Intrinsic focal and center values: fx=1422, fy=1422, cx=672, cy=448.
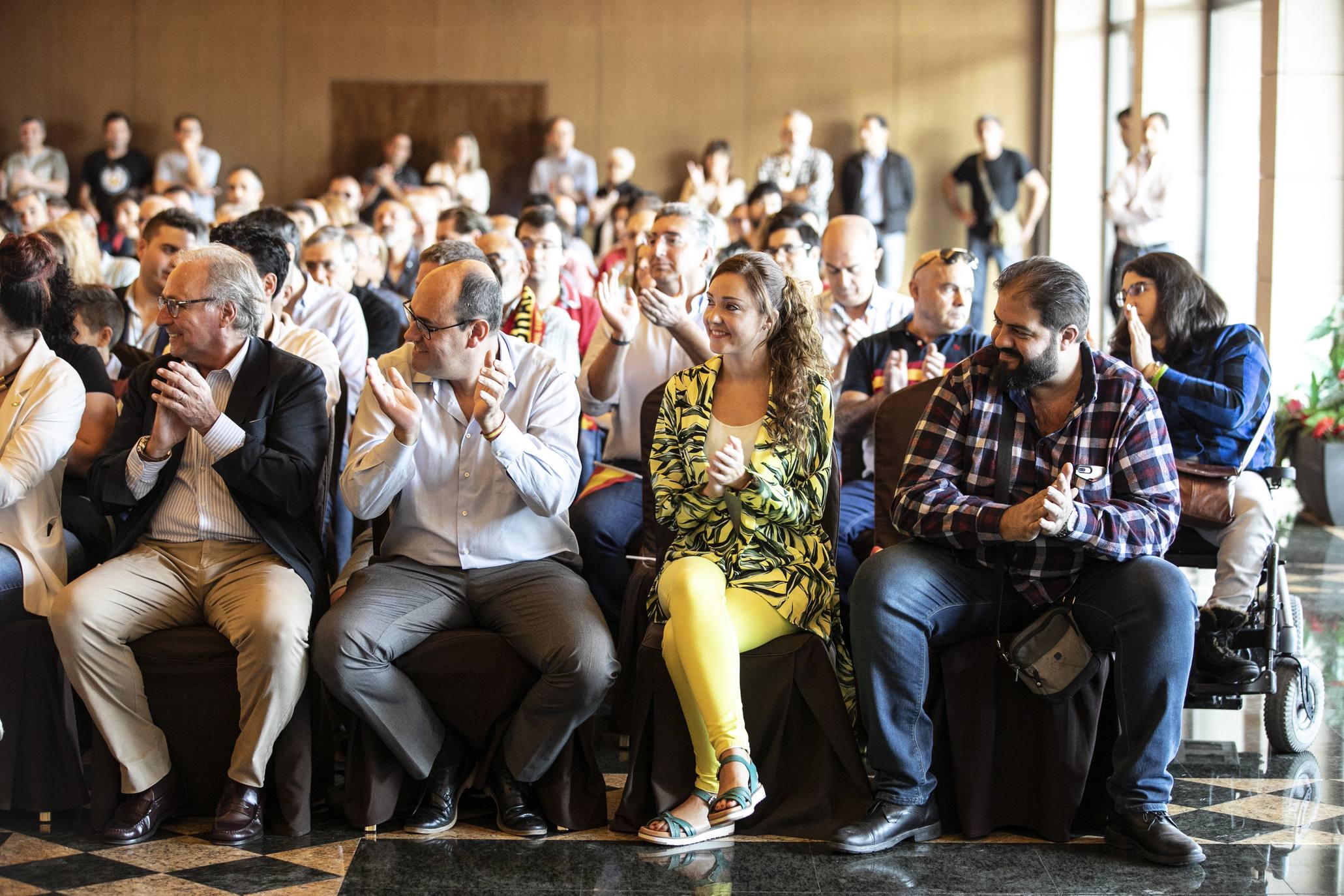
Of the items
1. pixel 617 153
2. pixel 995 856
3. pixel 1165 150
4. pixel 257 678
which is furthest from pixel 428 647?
pixel 617 153

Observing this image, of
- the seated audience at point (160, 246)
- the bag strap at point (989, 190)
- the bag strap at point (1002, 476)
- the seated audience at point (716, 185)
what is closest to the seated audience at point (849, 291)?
the bag strap at point (1002, 476)

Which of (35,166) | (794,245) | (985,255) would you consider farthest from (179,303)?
(35,166)

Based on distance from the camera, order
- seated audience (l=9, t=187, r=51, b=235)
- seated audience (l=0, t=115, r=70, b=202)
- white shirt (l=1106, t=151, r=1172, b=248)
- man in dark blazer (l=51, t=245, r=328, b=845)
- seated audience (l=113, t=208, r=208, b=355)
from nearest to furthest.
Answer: man in dark blazer (l=51, t=245, r=328, b=845), seated audience (l=113, t=208, r=208, b=355), seated audience (l=9, t=187, r=51, b=235), white shirt (l=1106, t=151, r=1172, b=248), seated audience (l=0, t=115, r=70, b=202)

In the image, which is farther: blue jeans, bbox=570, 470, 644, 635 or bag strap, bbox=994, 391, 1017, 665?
blue jeans, bbox=570, 470, 644, 635

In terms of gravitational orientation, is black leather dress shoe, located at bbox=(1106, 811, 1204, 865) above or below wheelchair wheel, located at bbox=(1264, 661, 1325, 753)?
below

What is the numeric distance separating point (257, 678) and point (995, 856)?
1.65 meters

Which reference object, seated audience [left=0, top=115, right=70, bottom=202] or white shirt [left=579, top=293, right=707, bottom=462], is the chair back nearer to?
white shirt [left=579, top=293, right=707, bottom=462]

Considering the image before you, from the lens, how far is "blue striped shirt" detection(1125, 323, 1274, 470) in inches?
151

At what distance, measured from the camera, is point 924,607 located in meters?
3.14

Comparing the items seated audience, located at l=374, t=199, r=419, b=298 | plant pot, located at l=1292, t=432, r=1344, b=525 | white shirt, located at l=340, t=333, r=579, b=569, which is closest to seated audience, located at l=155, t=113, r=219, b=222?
seated audience, located at l=374, t=199, r=419, b=298

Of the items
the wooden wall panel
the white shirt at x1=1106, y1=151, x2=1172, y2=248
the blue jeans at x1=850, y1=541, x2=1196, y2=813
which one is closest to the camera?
the blue jeans at x1=850, y1=541, x2=1196, y2=813

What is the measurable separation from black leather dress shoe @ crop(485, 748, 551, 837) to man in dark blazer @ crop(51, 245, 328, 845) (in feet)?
1.61

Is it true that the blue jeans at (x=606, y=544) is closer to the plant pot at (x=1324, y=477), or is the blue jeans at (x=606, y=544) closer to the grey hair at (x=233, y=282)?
the grey hair at (x=233, y=282)

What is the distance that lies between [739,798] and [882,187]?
9538mm
